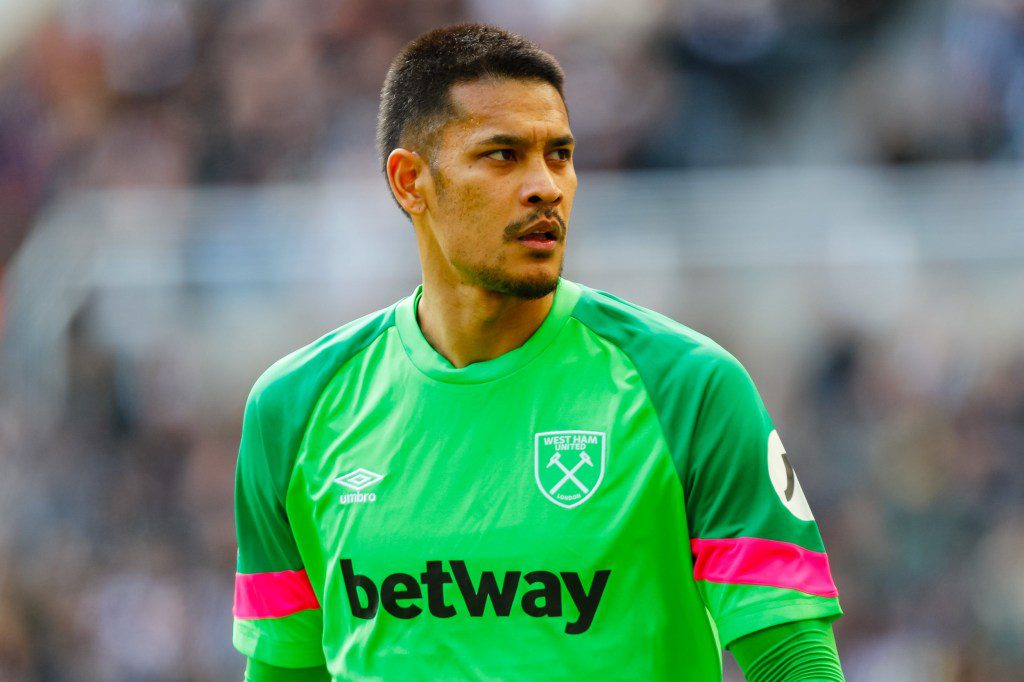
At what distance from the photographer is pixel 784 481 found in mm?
2652

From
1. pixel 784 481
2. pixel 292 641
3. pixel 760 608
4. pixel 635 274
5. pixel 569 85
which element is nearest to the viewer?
pixel 760 608

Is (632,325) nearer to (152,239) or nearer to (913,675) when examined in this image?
(913,675)

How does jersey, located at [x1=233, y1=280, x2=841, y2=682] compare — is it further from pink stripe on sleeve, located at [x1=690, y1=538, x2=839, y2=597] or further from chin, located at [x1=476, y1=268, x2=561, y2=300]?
chin, located at [x1=476, y1=268, x2=561, y2=300]

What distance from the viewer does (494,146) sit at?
2.84 m

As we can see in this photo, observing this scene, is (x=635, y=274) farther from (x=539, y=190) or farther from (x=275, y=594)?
(x=539, y=190)

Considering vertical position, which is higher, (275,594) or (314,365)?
(314,365)

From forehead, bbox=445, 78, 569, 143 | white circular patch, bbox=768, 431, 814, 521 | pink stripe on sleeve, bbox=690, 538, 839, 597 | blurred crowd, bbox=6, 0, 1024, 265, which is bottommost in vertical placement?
pink stripe on sleeve, bbox=690, 538, 839, 597

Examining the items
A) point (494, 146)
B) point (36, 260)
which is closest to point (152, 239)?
point (36, 260)

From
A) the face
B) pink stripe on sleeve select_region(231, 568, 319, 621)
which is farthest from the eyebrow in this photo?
pink stripe on sleeve select_region(231, 568, 319, 621)

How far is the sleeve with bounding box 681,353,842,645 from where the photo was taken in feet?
8.39

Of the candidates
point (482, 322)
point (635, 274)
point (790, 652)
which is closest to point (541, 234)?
point (482, 322)

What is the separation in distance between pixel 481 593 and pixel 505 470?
0.24 metres

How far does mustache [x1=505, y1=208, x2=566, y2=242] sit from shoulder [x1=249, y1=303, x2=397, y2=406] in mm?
414

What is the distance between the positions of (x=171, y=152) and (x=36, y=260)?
1062 millimetres
